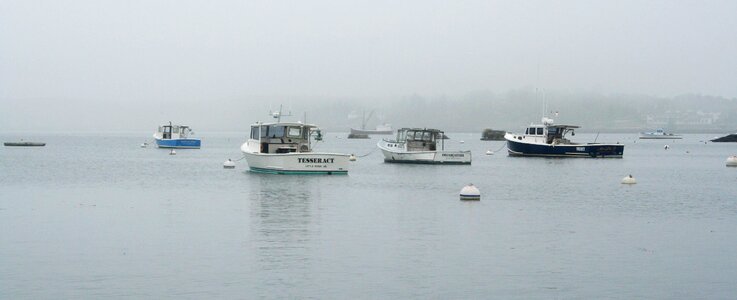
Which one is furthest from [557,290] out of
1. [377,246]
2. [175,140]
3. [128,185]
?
[175,140]

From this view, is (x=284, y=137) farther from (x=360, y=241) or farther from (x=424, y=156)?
(x=360, y=241)

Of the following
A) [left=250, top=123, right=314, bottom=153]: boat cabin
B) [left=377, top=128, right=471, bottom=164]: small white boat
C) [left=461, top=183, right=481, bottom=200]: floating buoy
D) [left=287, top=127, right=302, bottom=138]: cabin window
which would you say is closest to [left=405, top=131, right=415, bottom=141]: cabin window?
[left=377, top=128, right=471, bottom=164]: small white boat

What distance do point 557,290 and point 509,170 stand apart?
52499 mm

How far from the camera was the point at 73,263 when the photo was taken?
2167 cm

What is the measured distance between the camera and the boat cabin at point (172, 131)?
116 meters

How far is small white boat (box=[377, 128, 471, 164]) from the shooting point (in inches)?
2899

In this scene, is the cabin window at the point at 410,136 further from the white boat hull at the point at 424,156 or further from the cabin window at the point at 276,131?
the cabin window at the point at 276,131

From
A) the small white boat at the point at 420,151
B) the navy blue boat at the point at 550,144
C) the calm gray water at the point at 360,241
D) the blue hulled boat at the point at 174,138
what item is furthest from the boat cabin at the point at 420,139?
the blue hulled boat at the point at 174,138

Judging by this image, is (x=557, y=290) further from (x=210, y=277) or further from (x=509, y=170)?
(x=509, y=170)

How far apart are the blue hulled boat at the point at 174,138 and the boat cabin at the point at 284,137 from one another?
61.1m

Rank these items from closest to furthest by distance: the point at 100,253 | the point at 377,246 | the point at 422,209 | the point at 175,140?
the point at 100,253 → the point at 377,246 → the point at 422,209 → the point at 175,140

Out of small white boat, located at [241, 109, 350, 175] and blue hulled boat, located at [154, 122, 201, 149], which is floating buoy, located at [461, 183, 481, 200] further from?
blue hulled boat, located at [154, 122, 201, 149]

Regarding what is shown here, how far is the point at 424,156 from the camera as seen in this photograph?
7331 cm

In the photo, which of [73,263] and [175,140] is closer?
[73,263]
